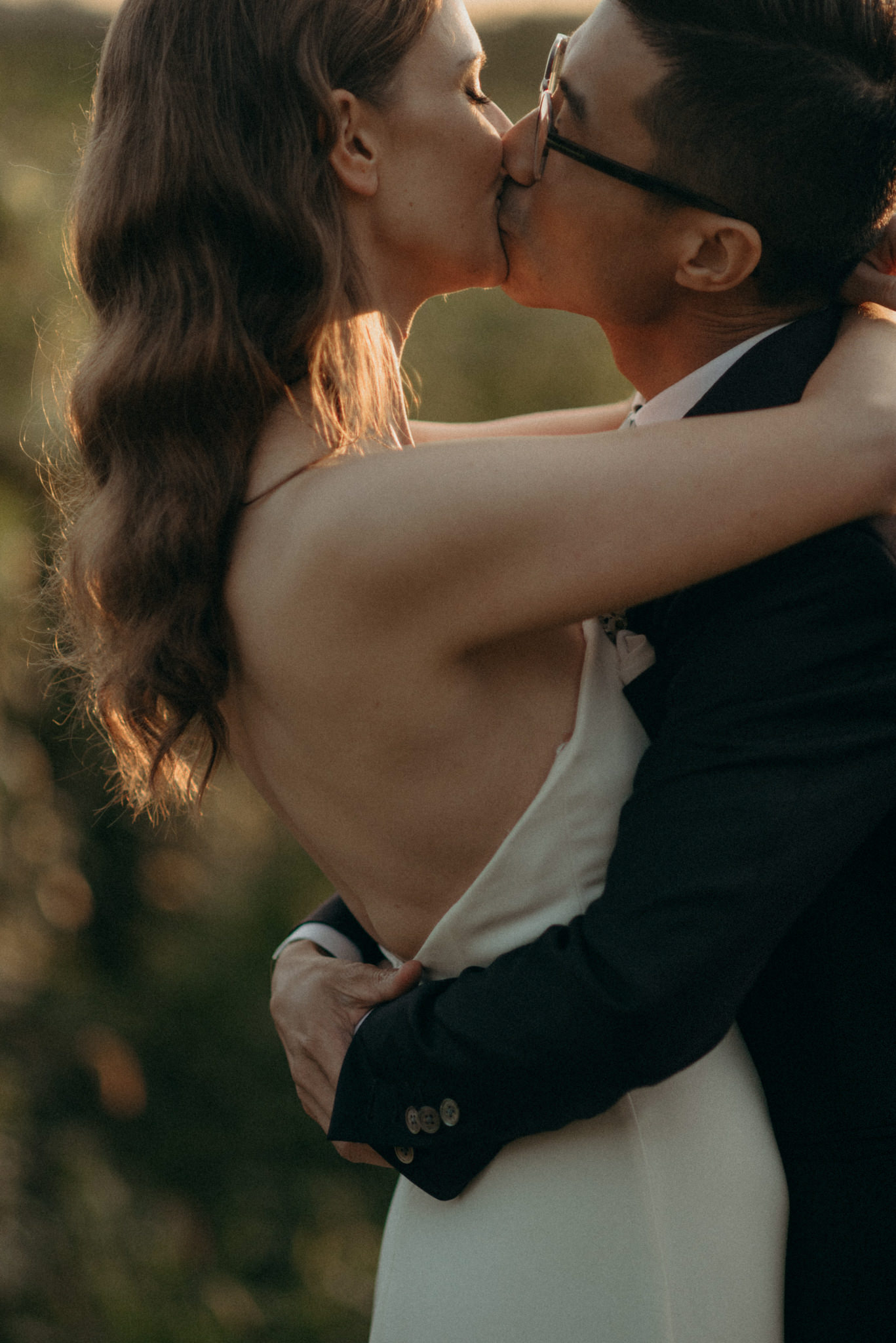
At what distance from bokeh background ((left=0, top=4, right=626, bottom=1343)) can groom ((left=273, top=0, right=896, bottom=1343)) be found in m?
2.02

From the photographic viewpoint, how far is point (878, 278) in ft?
4.98

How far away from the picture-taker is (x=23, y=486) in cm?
372

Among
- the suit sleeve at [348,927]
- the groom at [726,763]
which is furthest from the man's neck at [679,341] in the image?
the suit sleeve at [348,927]

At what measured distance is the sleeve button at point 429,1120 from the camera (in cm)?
135

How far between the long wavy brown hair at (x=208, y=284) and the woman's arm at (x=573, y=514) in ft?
0.64

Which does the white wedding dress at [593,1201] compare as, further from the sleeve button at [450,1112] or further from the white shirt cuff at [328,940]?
the white shirt cuff at [328,940]

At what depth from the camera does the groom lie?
4.12 feet

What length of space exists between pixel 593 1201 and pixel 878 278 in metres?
1.18

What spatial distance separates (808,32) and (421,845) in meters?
1.08

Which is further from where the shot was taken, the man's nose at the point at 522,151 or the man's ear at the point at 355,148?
the man's nose at the point at 522,151

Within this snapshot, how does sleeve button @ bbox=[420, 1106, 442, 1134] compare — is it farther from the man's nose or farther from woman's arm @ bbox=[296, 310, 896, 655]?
the man's nose

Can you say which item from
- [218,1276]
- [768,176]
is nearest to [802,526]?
[768,176]

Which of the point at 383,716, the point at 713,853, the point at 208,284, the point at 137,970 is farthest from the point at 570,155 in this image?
the point at 137,970

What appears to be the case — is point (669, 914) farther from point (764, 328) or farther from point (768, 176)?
point (768, 176)
